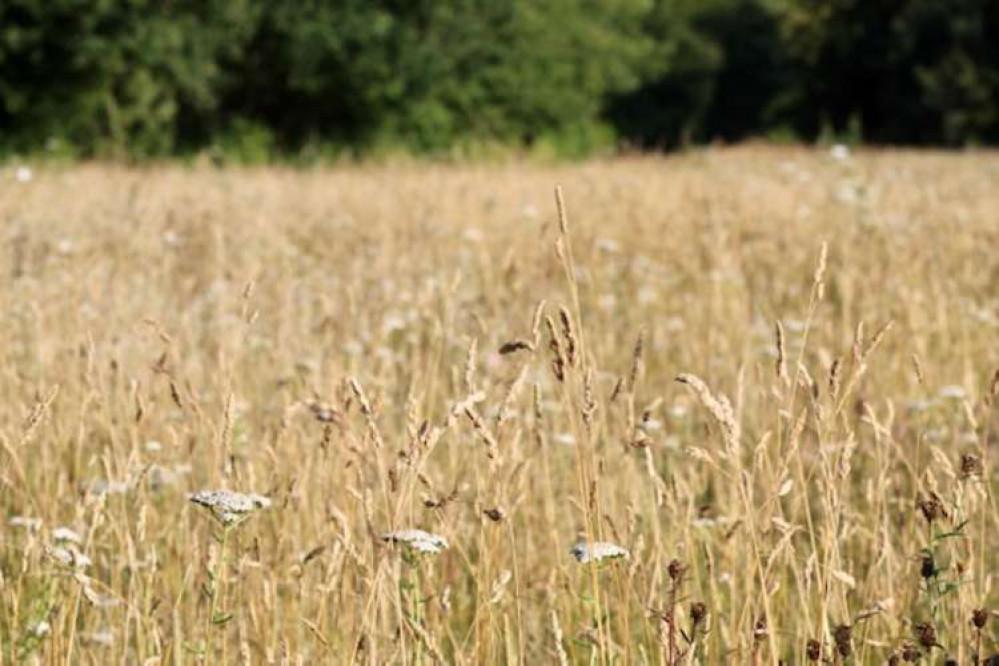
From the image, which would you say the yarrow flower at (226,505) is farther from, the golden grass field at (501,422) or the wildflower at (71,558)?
the wildflower at (71,558)

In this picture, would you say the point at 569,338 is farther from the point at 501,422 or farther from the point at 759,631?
the point at 759,631

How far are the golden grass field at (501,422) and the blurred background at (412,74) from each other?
20.9ft

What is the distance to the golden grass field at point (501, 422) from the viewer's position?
1798 mm

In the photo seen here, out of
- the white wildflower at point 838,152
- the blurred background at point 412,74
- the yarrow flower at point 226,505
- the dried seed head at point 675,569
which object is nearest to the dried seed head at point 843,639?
the dried seed head at point 675,569

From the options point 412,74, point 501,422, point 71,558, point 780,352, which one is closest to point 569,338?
point 501,422

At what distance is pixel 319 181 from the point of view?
1075cm

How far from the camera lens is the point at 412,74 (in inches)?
890

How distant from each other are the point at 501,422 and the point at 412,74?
21.4 meters

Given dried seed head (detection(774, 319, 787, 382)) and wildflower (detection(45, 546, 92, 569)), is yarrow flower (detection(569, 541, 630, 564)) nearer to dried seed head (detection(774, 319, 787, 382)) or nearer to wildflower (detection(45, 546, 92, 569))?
dried seed head (detection(774, 319, 787, 382))

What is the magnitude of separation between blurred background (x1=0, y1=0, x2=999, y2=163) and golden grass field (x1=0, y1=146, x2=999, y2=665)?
6372 mm

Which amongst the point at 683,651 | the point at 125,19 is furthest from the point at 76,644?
the point at 125,19

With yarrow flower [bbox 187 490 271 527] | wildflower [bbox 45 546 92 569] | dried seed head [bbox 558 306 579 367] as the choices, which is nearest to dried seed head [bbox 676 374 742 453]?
dried seed head [bbox 558 306 579 367]

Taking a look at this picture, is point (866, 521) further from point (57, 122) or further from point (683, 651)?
point (57, 122)

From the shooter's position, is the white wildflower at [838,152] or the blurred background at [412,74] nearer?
the white wildflower at [838,152]
